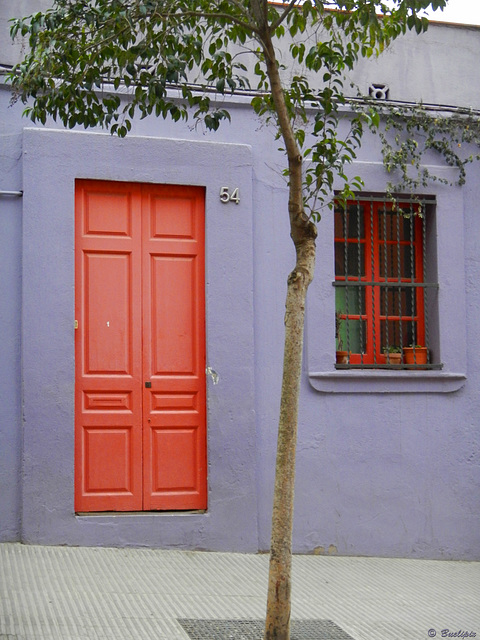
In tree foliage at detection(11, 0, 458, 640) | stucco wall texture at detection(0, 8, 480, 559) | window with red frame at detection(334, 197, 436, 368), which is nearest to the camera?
tree foliage at detection(11, 0, 458, 640)

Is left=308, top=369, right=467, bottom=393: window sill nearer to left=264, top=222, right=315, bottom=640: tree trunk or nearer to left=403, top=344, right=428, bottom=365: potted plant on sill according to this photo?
left=403, top=344, right=428, bottom=365: potted plant on sill

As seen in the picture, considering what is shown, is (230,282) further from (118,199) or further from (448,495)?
(448,495)

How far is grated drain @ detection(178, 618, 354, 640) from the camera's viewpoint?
5684 millimetres

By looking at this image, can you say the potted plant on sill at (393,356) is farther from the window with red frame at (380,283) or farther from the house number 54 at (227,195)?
the house number 54 at (227,195)

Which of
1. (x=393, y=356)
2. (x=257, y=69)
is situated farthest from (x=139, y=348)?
(x=257, y=69)

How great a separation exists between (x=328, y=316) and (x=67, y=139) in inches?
109

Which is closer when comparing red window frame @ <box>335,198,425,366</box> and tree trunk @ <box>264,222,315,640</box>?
tree trunk @ <box>264,222,315,640</box>

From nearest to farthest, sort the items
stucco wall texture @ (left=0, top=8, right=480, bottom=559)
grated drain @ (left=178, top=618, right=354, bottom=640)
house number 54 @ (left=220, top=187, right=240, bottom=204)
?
grated drain @ (left=178, top=618, right=354, bottom=640), stucco wall texture @ (left=0, top=8, right=480, bottom=559), house number 54 @ (left=220, top=187, right=240, bottom=204)

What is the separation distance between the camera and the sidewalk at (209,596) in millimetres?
5734

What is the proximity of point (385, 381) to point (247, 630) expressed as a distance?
3.29 metres

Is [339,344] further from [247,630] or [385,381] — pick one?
[247,630]

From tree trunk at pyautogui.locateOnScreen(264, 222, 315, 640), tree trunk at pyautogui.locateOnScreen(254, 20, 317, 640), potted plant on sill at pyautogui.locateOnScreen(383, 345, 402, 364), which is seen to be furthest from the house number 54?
tree trunk at pyautogui.locateOnScreen(264, 222, 315, 640)

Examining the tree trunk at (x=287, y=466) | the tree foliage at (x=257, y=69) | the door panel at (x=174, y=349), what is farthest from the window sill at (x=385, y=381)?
the tree trunk at (x=287, y=466)

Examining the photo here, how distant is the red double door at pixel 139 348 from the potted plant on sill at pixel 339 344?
1.34 metres
